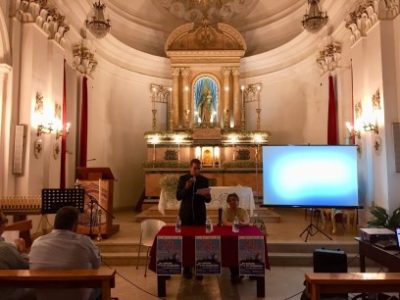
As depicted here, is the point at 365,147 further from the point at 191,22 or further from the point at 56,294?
the point at 191,22

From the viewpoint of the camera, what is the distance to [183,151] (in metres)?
11.9

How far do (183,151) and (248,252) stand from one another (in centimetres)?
753

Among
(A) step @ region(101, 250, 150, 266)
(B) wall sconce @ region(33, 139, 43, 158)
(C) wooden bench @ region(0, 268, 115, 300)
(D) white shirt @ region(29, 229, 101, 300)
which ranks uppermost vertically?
(B) wall sconce @ region(33, 139, 43, 158)

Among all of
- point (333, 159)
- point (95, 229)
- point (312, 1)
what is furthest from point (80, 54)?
point (333, 159)

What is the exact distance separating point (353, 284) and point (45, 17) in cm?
763

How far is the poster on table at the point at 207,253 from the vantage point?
179 inches

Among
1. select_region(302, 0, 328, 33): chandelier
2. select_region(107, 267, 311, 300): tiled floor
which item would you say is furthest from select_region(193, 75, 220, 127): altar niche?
select_region(107, 267, 311, 300): tiled floor

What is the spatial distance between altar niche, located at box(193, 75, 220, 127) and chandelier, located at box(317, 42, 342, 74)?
4.17 metres

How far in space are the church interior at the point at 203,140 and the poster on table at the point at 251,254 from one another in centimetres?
2

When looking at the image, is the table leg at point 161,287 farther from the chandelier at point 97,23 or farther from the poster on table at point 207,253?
the chandelier at point 97,23

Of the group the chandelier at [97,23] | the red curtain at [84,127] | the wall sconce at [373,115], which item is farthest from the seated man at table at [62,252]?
the red curtain at [84,127]

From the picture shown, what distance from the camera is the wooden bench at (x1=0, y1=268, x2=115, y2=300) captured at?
274 cm

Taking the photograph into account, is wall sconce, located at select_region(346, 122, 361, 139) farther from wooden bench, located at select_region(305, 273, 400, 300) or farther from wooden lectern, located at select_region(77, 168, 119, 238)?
wooden bench, located at select_region(305, 273, 400, 300)

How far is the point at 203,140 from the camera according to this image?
1188 centimetres
